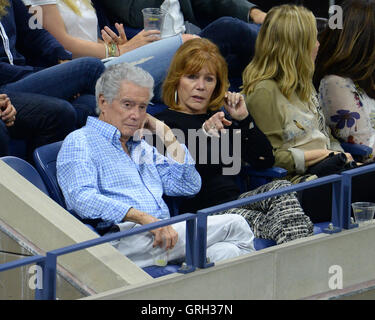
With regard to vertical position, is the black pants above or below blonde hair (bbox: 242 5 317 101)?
below

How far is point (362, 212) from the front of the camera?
441cm

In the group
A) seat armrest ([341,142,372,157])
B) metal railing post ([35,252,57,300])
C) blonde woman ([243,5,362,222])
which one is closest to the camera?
metal railing post ([35,252,57,300])

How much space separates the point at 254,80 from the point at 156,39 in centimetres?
66

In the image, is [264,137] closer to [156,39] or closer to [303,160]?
[303,160]

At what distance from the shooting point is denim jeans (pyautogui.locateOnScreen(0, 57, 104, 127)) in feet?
15.4

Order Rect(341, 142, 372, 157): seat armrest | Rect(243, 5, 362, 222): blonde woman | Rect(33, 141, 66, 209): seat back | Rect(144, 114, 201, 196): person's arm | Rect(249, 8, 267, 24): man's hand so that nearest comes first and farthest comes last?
Rect(33, 141, 66, 209): seat back, Rect(144, 114, 201, 196): person's arm, Rect(243, 5, 362, 222): blonde woman, Rect(341, 142, 372, 157): seat armrest, Rect(249, 8, 267, 24): man's hand

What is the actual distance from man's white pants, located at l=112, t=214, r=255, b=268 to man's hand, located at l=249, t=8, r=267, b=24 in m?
2.13

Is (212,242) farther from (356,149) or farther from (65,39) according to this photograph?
(65,39)

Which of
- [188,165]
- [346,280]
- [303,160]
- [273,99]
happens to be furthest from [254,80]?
[346,280]

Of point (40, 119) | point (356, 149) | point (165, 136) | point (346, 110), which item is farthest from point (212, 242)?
point (346, 110)

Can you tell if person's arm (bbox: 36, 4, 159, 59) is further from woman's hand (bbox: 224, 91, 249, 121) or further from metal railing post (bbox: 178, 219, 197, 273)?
metal railing post (bbox: 178, 219, 197, 273)

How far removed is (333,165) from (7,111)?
158cm

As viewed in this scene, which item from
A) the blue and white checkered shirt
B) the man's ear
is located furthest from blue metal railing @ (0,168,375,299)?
the man's ear

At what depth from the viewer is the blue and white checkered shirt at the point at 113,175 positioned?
4020 millimetres
